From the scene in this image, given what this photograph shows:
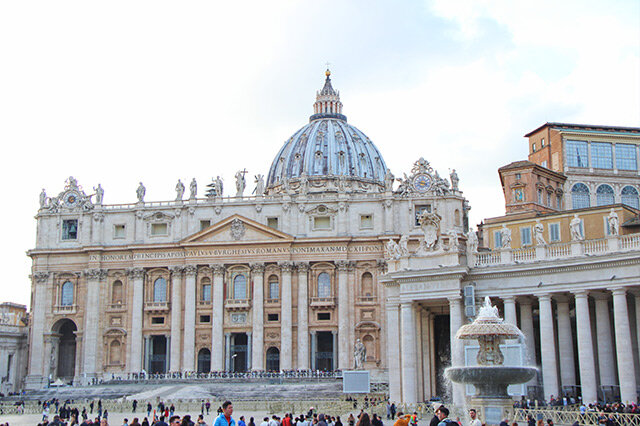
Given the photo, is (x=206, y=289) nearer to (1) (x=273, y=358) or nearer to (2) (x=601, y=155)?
(1) (x=273, y=358)

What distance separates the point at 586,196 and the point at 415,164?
730 inches

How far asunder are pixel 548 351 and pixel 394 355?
842 centimetres

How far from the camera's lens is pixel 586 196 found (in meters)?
71.1

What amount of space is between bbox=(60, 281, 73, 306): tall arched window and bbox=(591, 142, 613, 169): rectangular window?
53.0 m

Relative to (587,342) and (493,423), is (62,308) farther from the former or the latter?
(493,423)

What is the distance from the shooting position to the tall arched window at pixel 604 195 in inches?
2761

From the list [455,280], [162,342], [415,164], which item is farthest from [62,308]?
[455,280]

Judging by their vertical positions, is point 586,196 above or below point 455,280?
above

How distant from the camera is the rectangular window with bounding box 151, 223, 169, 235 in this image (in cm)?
8631

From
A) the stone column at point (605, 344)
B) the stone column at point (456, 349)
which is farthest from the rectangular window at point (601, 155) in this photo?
the stone column at point (456, 349)

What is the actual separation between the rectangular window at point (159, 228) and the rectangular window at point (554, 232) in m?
46.1

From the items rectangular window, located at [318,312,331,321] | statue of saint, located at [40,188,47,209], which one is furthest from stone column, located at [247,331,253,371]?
statue of saint, located at [40,188,47,209]

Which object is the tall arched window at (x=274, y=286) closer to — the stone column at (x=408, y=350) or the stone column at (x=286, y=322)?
the stone column at (x=286, y=322)

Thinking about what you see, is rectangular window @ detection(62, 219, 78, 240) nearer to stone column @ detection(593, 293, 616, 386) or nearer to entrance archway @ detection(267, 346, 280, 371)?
entrance archway @ detection(267, 346, 280, 371)
